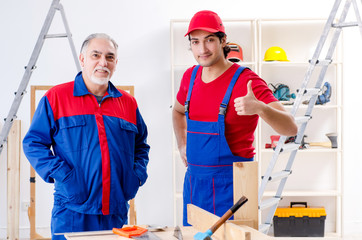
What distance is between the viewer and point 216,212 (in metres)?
2.50

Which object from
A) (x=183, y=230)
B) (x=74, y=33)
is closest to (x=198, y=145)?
(x=183, y=230)

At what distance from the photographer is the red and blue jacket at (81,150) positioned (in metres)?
2.39

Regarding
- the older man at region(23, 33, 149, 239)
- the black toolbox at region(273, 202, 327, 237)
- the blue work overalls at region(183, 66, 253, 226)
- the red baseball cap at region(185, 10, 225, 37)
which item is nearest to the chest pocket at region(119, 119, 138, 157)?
the older man at region(23, 33, 149, 239)

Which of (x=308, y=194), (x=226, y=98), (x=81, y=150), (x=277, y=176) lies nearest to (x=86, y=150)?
Answer: (x=81, y=150)

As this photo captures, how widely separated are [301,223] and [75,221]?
3.56 m

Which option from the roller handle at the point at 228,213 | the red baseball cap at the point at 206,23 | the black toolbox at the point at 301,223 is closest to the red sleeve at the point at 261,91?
the red baseball cap at the point at 206,23

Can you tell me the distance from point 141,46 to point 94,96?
9.86 ft

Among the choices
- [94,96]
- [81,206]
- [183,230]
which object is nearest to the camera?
[183,230]

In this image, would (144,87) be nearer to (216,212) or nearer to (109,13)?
(109,13)

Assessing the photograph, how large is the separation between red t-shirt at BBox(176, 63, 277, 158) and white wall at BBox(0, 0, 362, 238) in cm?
287

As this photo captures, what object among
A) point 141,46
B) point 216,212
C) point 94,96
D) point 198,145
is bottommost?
point 216,212

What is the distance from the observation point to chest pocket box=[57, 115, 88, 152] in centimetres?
242

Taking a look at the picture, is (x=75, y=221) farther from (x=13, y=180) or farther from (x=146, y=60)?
(x=146, y=60)

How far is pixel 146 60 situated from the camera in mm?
5461
